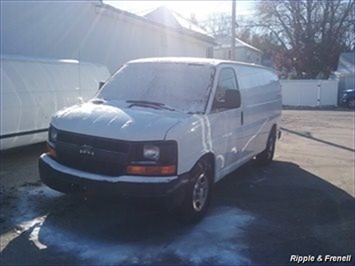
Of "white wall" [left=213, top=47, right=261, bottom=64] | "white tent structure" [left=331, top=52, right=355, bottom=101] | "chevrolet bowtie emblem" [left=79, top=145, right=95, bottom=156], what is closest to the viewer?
"chevrolet bowtie emblem" [left=79, top=145, right=95, bottom=156]

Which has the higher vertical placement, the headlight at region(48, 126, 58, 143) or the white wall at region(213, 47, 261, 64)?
the white wall at region(213, 47, 261, 64)

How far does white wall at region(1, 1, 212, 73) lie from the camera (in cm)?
1239

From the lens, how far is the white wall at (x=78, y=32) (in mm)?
12391

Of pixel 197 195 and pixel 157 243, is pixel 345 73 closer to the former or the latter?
pixel 197 195

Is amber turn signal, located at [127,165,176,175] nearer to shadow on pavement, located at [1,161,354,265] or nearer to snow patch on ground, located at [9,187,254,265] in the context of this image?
shadow on pavement, located at [1,161,354,265]

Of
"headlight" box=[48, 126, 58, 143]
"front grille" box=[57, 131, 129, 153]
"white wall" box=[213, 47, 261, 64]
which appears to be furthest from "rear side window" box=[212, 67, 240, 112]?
"white wall" box=[213, 47, 261, 64]

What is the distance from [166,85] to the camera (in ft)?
19.6

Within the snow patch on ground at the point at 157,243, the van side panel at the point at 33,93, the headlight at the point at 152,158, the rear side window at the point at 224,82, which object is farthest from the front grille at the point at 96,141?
the van side panel at the point at 33,93

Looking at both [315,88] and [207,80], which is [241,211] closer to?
[207,80]

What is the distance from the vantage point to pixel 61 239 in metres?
4.77

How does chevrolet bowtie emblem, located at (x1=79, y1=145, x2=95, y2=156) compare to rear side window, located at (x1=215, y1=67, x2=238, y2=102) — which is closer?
chevrolet bowtie emblem, located at (x1=79, y1=145, x2=95, y2=156)

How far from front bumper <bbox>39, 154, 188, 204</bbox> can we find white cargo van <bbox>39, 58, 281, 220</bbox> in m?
0.01

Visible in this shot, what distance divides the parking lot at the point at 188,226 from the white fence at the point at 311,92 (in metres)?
23.4

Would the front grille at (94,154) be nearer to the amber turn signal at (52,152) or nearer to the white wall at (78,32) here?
the amber turn signal at (52,152)
